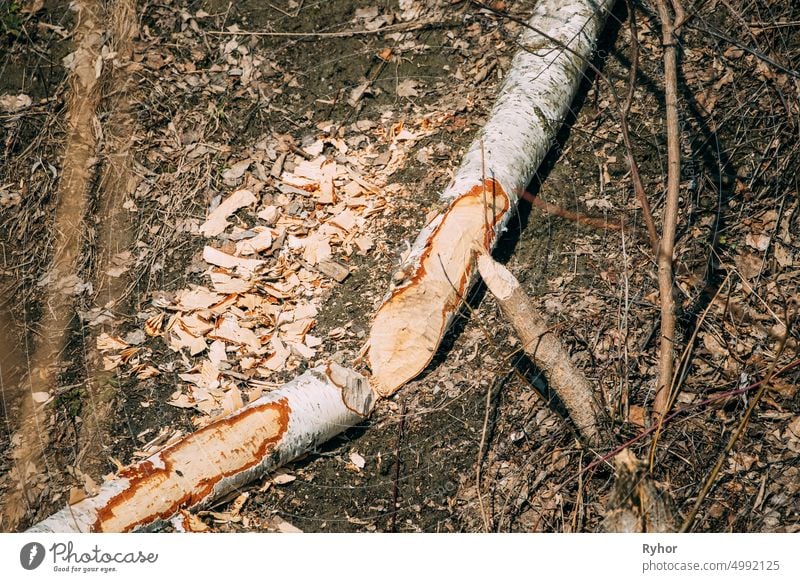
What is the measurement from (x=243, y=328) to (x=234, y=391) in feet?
1.10

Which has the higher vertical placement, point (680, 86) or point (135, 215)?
point (680, 86)

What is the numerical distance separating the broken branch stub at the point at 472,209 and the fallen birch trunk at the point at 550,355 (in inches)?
10.9

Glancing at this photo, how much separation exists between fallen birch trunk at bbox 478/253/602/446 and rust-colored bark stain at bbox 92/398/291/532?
96cm

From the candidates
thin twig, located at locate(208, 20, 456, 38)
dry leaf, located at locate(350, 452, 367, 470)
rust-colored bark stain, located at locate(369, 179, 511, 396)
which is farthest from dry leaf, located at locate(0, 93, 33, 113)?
dry leaf, located at locate(350, 452, 367, 470)

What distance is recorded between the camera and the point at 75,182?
11.8 feet

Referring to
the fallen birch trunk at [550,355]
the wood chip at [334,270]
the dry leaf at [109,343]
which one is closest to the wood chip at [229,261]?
the wood chip at [334,270]

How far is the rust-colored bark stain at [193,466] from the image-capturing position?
2.26m

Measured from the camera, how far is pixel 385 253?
10.4 feet

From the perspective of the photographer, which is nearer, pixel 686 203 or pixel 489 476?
pixel 489 476

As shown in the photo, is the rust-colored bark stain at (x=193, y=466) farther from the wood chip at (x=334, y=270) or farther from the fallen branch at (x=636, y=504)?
the fallen branch at (x=636, y=504)

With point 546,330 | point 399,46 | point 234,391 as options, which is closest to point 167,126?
point 399,46

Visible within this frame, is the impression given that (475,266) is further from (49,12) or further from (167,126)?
(49,12)

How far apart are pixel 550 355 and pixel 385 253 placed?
3.46 ft

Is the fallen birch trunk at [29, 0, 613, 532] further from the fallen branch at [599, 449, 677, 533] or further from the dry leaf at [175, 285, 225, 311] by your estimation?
the fallen branch at [599, 449, 677, 533]
